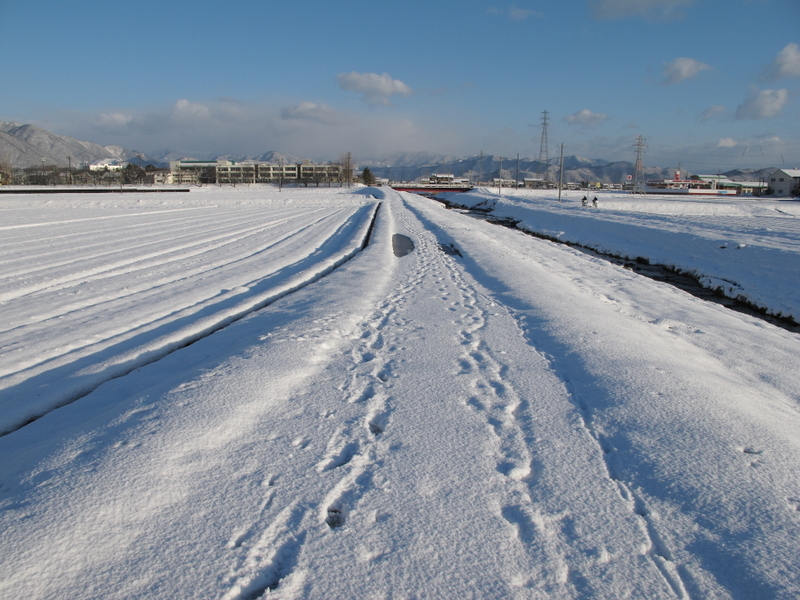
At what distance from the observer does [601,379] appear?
4.54 meters

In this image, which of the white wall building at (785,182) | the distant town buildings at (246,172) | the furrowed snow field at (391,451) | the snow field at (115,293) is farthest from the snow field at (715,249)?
the distant town buildings at (246,172)

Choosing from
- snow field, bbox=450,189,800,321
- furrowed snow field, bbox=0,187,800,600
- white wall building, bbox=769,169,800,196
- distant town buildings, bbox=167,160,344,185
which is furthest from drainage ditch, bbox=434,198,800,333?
distant town buildings, bbox=167,160,344,185

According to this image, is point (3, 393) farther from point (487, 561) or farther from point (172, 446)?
point (487, 561)

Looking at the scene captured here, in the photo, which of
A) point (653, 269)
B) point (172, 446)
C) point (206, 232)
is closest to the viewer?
point (172, 446)

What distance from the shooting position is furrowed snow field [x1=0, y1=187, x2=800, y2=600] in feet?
7.48

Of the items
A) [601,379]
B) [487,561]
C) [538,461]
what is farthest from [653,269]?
[487,561]

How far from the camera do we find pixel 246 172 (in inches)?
5935

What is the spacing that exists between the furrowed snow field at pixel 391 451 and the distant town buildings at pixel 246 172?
131758 millimetres

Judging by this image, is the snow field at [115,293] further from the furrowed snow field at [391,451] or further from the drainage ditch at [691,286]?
the drainage ditch at [691,286]

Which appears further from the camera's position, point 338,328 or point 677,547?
point 338,328

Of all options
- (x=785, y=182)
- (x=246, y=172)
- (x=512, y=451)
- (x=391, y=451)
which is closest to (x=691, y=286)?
(x=512, y=451)

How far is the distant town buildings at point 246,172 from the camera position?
137 meters

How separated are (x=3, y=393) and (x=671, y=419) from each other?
19.8 ft

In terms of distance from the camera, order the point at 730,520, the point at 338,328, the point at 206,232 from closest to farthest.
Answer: the point at 730,520 < the point at 338,328 < the point at 206,232
